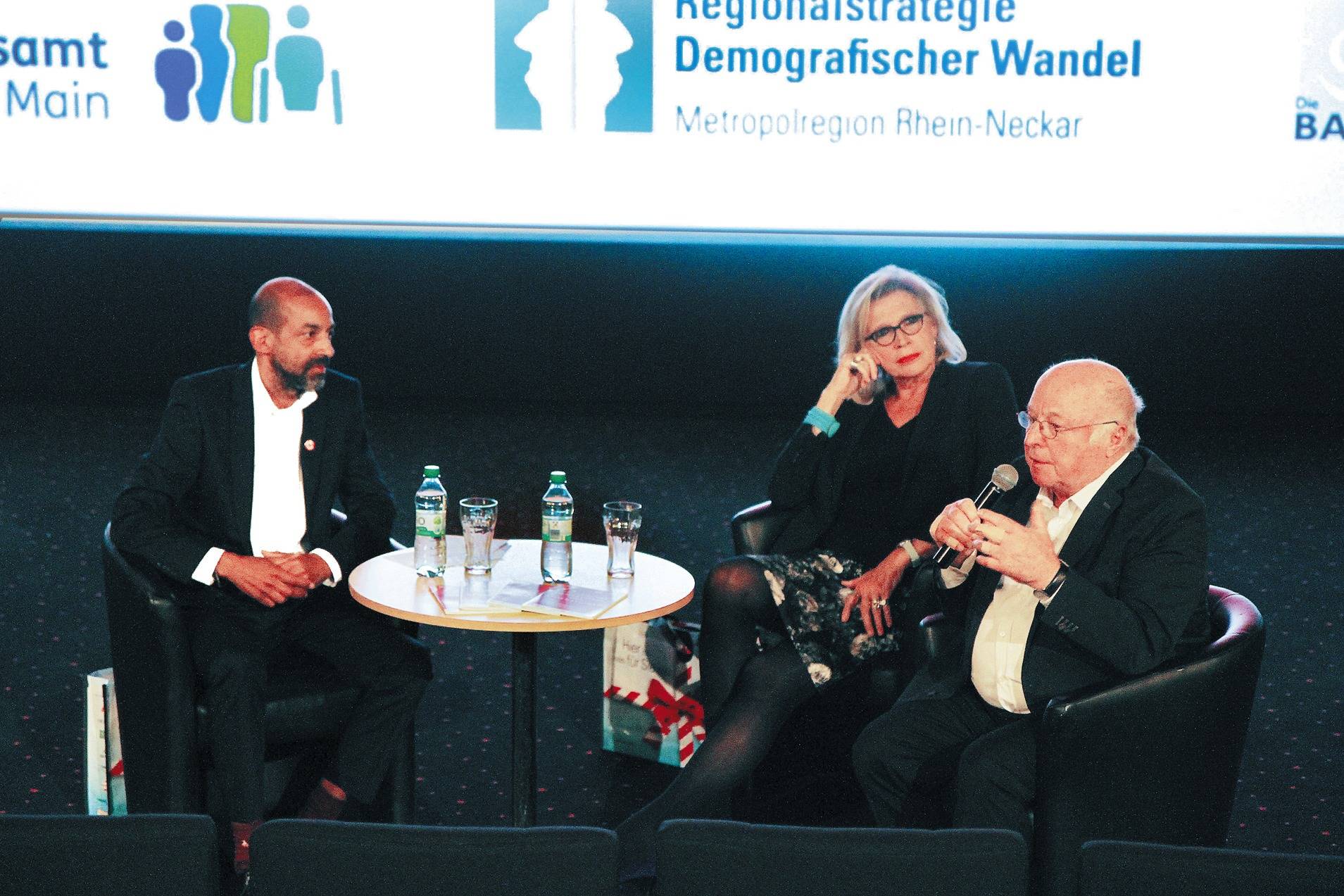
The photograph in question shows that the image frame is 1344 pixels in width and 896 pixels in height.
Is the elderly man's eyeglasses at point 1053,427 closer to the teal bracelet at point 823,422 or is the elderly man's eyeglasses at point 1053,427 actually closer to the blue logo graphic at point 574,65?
the teal bracelet at point 823,422

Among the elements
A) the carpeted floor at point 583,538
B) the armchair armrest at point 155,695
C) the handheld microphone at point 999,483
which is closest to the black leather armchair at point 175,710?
the armchair armrest at point 155,695

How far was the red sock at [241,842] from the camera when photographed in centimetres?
284

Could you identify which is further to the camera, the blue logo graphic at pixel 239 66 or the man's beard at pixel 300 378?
the blue logo graphic at pixel 239 66

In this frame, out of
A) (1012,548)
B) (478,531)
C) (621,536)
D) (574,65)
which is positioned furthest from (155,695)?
(574,65)

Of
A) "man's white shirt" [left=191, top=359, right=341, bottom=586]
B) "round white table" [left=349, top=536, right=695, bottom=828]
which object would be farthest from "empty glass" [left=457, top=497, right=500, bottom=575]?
"man's white shirt" [left=191, top=359, right=341, bottom=586]

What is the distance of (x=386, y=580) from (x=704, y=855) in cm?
154

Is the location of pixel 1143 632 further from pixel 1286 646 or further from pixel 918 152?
pixel 918 152

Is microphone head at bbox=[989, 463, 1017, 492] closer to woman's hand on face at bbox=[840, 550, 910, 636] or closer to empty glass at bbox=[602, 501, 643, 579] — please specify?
woman's hand on face at bbox=[840, 550, 910, 636]

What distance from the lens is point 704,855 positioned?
5.31ft

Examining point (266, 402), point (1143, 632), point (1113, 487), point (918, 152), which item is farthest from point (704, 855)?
point (918, 152)

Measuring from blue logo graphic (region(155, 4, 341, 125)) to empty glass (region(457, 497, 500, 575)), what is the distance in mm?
4170

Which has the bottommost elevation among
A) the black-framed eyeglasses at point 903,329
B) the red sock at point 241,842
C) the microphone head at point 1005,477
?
the red sock at point 241,842

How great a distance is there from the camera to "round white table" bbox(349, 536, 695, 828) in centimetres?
273

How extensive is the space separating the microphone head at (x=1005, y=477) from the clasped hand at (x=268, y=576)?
1448 mm
